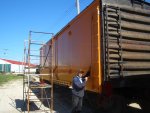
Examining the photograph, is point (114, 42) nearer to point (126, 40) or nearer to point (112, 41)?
point (112, 41)

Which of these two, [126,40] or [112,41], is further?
[126,40]

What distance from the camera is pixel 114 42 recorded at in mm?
7461

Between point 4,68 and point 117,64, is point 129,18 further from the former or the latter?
point 4,68

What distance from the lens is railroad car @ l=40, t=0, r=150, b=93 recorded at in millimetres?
7219

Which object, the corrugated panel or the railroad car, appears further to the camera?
the corrugated panel

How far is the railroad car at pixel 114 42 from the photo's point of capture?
722 centimetres

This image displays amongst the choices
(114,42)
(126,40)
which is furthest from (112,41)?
(126,40)

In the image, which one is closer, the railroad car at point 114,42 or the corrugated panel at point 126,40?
the railroad car at point 114,42

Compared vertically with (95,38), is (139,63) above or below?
below

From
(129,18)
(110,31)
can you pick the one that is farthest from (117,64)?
(129,18)

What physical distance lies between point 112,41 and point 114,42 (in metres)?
0.07

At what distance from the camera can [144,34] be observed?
318 inches

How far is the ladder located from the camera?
724 cm

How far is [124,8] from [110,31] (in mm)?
899
